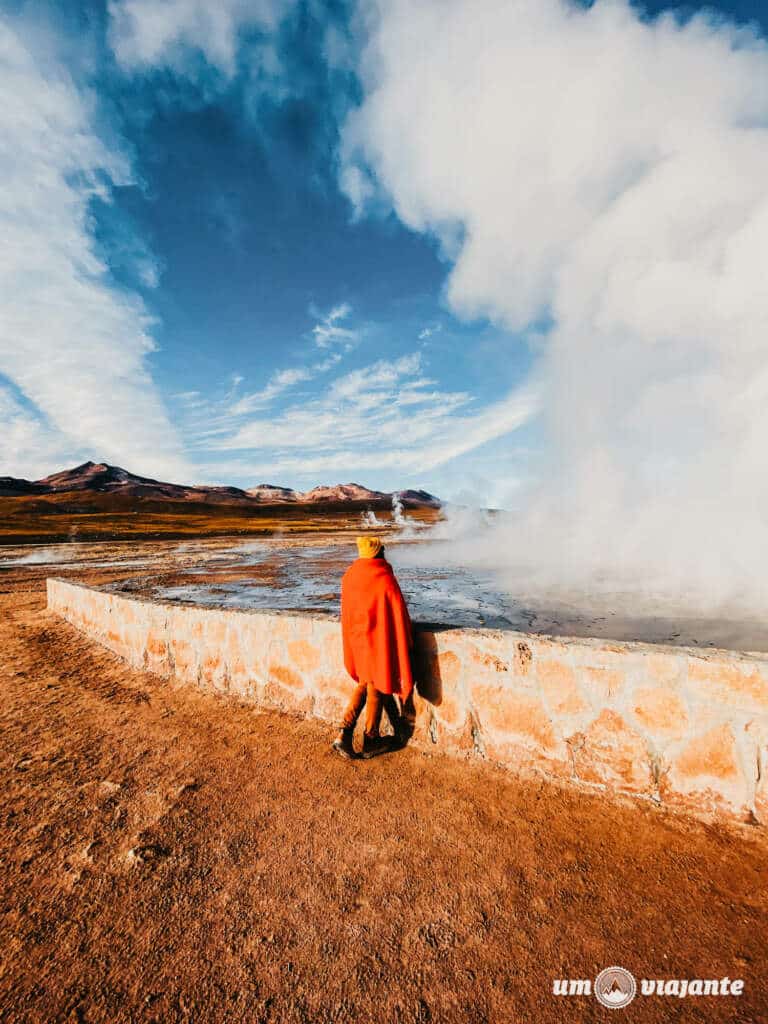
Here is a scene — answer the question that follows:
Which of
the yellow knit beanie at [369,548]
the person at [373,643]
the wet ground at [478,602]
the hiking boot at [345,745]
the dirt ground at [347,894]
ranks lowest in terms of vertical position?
the dirt ground at [347,894]

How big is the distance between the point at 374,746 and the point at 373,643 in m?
1.03

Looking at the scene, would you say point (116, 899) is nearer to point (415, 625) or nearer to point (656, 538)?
point (415, 625)

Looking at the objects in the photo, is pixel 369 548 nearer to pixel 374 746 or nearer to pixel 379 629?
pixel 379 629

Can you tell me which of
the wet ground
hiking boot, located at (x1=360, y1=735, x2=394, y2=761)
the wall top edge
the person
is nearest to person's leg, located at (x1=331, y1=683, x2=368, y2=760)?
the person

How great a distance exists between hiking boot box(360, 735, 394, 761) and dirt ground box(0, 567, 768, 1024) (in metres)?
0.14

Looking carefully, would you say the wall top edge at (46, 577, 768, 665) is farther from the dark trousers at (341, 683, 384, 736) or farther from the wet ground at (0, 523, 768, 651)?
the dark trousers at (341, 683, 384, 736)

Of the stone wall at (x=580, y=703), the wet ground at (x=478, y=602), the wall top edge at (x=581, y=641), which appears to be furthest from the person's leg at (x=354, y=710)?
the wet ground at (x=478, y=602)

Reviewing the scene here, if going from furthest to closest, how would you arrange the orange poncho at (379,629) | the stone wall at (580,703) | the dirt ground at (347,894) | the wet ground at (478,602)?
the wet ground at (478,602), the orange poncho at (379,629), the stone wall at (580,703), the dirt ground at (347,894)

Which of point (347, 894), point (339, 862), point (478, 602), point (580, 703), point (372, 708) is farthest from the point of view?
point (478, 602)

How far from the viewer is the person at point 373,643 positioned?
3.96 m

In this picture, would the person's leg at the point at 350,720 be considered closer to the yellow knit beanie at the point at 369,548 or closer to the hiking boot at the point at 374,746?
the hiking boot at the point at 374,746

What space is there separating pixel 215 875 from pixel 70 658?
6.33m

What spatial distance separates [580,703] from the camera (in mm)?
3535

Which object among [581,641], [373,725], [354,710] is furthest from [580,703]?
[354,710]
